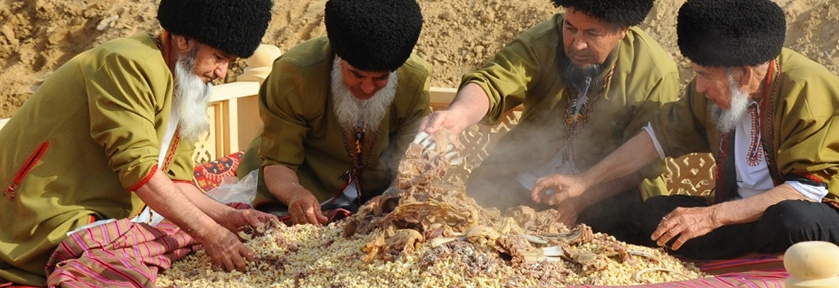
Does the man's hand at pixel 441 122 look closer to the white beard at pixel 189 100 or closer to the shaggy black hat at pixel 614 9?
the shaggy black hat at pixel 614 9

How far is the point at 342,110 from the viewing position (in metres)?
5.02

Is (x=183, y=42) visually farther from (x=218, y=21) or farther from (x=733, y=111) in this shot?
(x=733, y=111)

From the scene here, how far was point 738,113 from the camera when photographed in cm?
455

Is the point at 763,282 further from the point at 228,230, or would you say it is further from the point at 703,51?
the point at 228,230

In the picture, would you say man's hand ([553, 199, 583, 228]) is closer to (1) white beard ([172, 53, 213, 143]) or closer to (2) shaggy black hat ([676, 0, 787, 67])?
(2) shaggy black hat ([676, 0, 787, 67])

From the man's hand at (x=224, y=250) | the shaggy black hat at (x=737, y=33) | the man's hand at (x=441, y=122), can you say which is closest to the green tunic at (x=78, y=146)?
the man's hand at (x=224, y=250)

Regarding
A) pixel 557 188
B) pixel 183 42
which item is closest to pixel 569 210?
pixel 557 188

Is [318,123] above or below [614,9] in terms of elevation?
below

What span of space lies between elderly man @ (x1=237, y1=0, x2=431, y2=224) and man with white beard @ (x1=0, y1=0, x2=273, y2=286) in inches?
20.3

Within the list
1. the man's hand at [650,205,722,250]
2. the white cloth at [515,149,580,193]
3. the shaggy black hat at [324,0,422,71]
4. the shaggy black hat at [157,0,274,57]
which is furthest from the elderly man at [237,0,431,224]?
the man's hand at [650,205,722,250]

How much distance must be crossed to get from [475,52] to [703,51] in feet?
18.2

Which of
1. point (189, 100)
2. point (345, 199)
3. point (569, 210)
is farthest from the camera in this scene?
point (345, 199)

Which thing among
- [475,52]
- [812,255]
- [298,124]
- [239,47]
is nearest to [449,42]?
[475,52]

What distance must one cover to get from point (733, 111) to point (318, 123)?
199 cm
